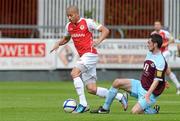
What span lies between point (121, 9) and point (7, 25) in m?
5.38

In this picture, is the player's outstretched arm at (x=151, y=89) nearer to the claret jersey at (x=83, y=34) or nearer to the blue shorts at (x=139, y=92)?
the blue shorts at (x=139, y=92)

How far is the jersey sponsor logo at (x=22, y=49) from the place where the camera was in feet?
107

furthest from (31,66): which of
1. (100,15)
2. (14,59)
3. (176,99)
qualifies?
(176,99)

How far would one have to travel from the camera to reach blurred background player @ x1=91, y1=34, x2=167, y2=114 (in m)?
16.7

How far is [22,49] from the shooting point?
3281 centimetres

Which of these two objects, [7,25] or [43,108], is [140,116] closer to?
[43,108]

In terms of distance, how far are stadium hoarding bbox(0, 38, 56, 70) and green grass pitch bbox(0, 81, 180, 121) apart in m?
4.16

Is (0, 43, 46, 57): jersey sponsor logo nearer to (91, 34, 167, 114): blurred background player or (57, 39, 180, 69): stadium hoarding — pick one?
(57, 39, 180, 69): stadium hoarding

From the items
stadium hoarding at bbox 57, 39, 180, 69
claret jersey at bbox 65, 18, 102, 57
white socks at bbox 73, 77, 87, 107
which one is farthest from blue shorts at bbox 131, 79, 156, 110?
stadium hoarding at bbox 57, 39, 180, 69

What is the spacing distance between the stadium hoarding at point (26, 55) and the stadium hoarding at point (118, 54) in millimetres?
507

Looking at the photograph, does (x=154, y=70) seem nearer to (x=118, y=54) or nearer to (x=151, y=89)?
(x=151, y=89)

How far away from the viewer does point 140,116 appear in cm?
1608

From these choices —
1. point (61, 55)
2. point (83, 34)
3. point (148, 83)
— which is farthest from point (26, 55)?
point (148, 83)

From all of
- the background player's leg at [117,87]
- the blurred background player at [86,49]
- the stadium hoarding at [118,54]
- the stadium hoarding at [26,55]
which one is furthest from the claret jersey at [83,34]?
the stadium hoarding at [118,54]
